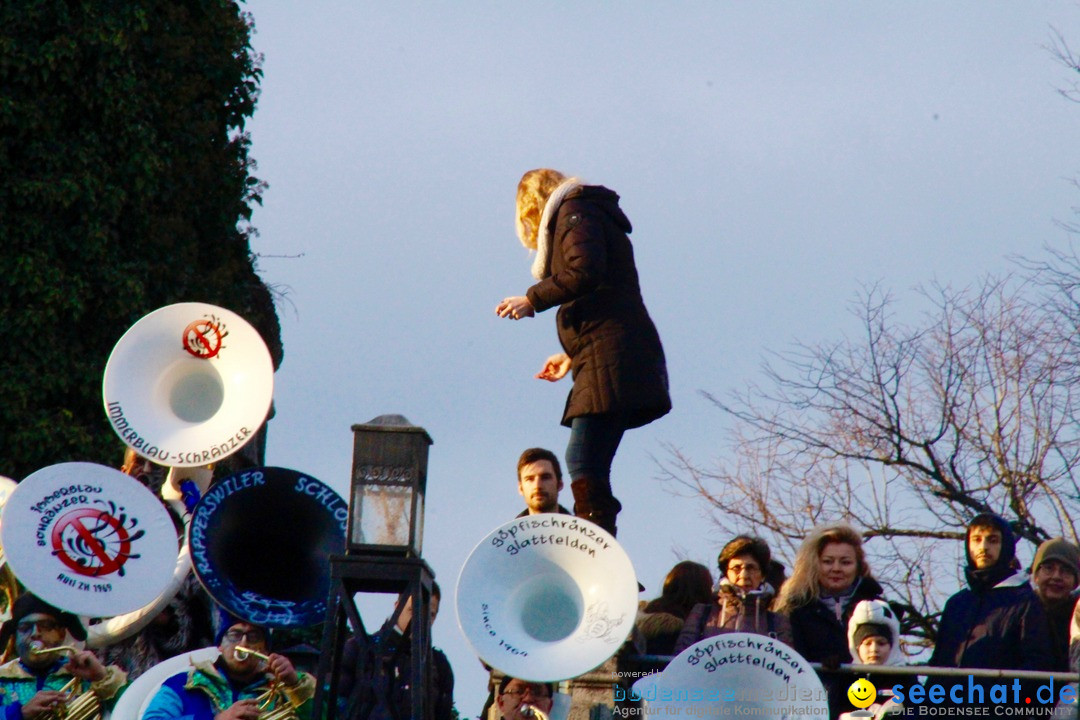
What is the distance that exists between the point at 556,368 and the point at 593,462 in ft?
1.91

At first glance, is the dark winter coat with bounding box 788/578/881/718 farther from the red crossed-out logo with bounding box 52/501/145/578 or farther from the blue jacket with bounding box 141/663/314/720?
the red crossed-out logo with bounding box 52/501/145/578

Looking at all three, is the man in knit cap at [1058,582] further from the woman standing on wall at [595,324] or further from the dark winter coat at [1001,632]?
the woman standing on wall at [595,324]

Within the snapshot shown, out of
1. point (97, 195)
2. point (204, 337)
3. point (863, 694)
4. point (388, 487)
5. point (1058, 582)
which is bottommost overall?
point (863, 694)

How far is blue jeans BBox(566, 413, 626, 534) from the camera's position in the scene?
869 centimetres

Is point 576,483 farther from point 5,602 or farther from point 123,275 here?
point 123,275

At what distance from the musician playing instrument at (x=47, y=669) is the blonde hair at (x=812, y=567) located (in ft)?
9.32

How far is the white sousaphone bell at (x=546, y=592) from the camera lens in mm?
→ 8234

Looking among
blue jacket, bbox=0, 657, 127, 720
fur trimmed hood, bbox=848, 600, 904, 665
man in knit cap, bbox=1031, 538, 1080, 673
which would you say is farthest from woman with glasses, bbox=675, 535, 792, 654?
blue jacket, bbox=0, 657, 127, 720

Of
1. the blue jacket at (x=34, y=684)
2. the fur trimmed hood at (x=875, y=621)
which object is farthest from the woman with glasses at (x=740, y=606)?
the blue jacket at (x=34, y=684)

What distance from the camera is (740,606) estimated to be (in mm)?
8391

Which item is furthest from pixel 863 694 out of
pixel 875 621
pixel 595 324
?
pixel 595 324

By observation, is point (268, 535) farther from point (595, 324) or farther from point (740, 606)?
point (740, 606)

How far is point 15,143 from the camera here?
65.1 feet

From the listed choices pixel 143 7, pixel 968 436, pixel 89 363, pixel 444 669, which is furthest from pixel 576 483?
pixel 143 7
